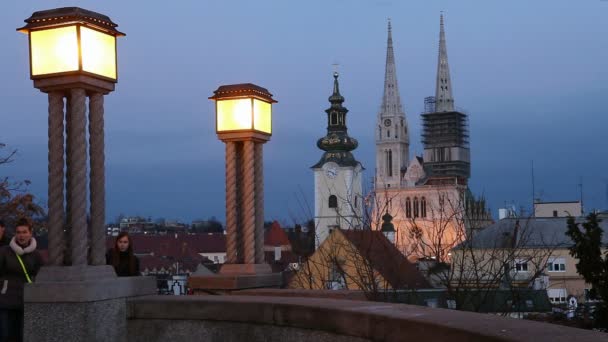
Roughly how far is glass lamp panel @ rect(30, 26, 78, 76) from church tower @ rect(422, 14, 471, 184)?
139 metres

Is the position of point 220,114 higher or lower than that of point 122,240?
higher

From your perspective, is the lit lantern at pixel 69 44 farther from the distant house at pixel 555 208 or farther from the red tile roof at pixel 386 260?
the distant house at pixel 555 208

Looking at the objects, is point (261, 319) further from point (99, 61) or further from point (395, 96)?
point (395, 96)

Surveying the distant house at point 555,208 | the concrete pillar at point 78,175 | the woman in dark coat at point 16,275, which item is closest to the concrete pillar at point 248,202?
the woman in dark coat at point 16,275

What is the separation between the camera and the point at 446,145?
498ft

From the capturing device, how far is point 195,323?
21.3ft

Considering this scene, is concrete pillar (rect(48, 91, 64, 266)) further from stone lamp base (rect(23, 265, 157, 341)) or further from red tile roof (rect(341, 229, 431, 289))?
red tile roof (rect(341, 229, 431, 289))

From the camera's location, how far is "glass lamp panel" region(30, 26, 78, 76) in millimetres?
6688

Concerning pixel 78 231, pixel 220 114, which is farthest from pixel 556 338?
pixel 220 114

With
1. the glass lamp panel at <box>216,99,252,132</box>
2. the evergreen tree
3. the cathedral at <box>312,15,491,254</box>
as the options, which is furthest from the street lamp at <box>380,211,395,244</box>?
the cathedral at <box>312,15,491,254</box>

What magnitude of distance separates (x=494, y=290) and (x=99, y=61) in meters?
4.62

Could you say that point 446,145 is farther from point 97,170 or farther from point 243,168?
point 97,170

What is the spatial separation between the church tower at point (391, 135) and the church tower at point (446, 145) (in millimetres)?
4666

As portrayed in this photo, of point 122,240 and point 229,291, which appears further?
point 229,291
